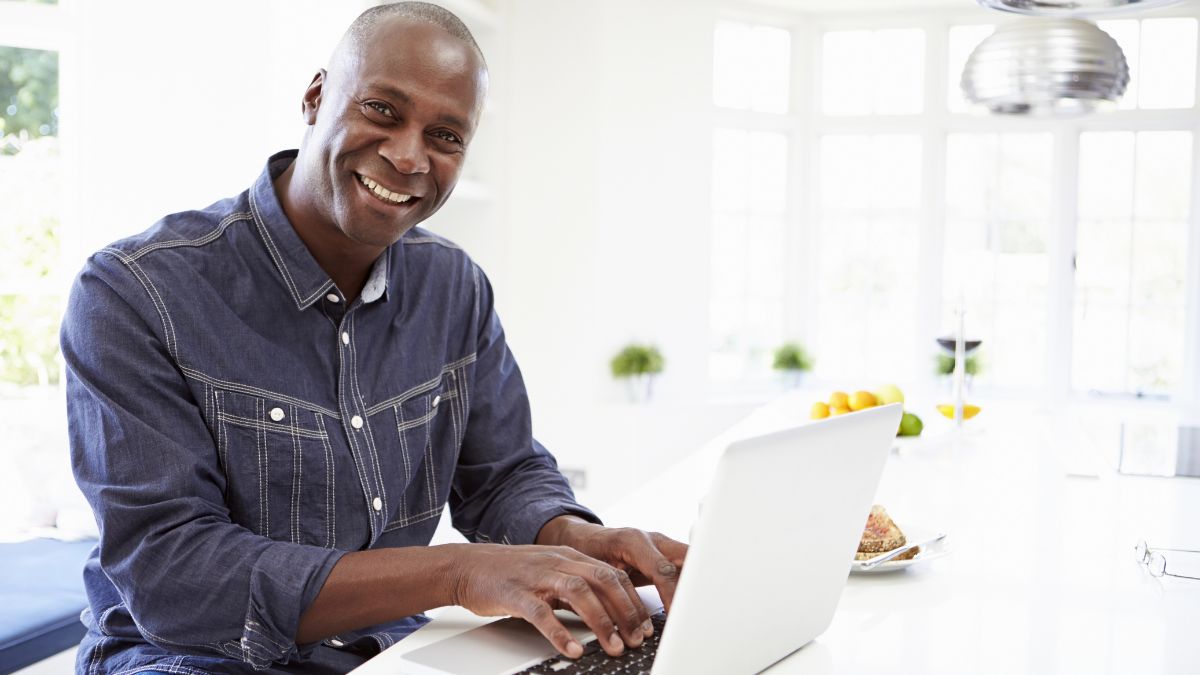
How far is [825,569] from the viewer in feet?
3.80

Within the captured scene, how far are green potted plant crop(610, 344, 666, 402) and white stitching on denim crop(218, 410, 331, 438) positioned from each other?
4.01 metres

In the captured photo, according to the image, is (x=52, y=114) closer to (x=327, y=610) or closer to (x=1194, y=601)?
(x=327, y=610)

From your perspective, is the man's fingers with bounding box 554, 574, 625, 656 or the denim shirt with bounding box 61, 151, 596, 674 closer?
the man's fingers with bounding box 554, 574, 625, 656

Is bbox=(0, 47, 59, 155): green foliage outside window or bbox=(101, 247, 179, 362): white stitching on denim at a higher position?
bbox=(0, 47, 59, 155): green foliage outside window

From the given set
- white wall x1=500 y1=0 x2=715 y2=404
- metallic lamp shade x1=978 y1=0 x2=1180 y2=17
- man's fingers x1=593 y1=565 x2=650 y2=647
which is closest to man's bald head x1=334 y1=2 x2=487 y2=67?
man's fingers x1=593 y1=565 x2=650 y2=647

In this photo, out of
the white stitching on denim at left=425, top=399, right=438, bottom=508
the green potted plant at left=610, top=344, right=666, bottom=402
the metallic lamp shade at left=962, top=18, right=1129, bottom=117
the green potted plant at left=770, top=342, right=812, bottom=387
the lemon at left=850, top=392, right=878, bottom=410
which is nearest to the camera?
the white stitching on denim at left=425, top=399, right=438, bottom=508

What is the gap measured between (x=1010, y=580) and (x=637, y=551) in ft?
1.84

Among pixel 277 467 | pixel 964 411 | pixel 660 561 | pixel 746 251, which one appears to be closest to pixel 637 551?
pixel 660 561

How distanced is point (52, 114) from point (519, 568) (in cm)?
318

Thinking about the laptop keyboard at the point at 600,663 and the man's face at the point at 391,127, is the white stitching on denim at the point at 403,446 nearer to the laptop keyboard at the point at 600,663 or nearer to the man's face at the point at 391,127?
the man's face at the point at 391,127

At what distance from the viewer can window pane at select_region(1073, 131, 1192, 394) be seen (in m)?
5.88

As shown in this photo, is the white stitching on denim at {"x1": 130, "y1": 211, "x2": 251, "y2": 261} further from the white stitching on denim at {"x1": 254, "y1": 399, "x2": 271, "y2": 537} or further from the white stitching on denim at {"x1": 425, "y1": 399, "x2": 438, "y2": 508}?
the white stitching on denim at {"x1": 425, "y1": 399, "x2": 438, "y2": 508}

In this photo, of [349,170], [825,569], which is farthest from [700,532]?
[349,170]

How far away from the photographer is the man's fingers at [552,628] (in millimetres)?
1098
